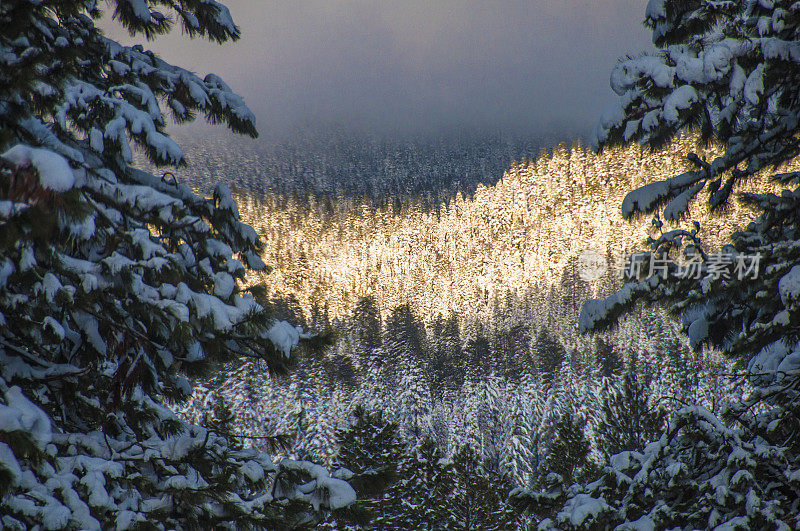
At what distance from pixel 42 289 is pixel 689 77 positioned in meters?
4.66

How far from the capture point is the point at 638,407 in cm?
2377

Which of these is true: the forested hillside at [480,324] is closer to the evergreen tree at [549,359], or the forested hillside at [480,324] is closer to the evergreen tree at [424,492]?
the evergreen tree at [549,359]

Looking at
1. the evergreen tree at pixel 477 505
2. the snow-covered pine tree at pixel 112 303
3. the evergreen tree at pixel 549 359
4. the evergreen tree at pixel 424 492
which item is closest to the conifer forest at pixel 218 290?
the snow-covered pine tree at pixel 112 303

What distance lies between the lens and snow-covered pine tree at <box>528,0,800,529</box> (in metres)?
3.80

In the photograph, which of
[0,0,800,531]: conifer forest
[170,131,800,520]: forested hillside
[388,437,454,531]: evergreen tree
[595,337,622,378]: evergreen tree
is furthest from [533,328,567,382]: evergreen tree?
[0,0,800,531]: conifer forest

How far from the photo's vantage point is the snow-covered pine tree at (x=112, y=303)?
7.72 ft

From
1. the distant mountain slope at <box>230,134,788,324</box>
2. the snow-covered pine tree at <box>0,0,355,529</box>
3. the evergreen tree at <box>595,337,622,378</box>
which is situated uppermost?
the distant mountain slope at <box>230,134,788,324</box>

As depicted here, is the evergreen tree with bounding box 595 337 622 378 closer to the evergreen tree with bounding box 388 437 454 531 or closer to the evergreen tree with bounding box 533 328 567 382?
the evergreen tree with bounding box 533 328 567 382

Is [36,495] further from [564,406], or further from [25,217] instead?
[564,406]

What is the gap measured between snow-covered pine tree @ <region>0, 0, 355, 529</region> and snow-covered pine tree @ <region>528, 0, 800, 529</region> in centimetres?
315

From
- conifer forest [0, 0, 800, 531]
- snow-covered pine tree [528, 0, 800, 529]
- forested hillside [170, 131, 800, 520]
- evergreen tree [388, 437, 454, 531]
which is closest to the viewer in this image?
conifer forest [0, 0, 800, 531]

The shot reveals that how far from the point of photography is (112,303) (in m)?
3.59

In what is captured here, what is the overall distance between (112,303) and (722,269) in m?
5.46

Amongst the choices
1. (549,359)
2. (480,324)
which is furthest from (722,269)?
(480,324)
